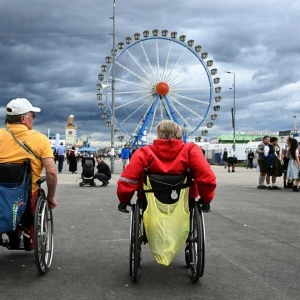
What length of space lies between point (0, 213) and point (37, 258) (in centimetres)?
52

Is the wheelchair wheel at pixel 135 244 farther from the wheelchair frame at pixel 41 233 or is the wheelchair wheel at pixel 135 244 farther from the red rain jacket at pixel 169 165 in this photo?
the wheelchair frame at pixel 41 233

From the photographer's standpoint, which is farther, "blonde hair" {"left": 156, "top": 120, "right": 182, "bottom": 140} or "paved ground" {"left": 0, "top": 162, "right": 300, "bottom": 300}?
"blonde hair" {"left": 156, "top": 120, "right": 182, "bottom": 140}

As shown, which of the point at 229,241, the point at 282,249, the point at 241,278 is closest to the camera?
the point at 241,278

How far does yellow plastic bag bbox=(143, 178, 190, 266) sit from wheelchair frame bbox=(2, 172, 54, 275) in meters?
0.97

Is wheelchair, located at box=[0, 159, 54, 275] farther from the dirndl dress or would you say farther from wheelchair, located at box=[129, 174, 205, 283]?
the dirndl dress

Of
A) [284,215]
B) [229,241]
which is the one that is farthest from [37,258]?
[284,215]

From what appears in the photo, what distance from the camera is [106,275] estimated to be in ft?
16.4

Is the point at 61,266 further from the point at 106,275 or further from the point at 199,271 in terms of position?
the point at 199,271

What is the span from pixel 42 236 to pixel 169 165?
1.35 meters

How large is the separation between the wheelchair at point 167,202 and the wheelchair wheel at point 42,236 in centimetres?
83

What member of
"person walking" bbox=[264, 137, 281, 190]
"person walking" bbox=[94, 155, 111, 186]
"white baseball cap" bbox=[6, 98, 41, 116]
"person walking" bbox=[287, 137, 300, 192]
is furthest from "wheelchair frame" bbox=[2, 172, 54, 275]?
"person walking" bbox=[94, 155, 111, 186]

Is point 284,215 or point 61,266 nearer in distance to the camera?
point 61,266

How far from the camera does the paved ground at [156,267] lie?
14.5 feet

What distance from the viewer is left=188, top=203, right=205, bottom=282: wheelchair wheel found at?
4.55 m
